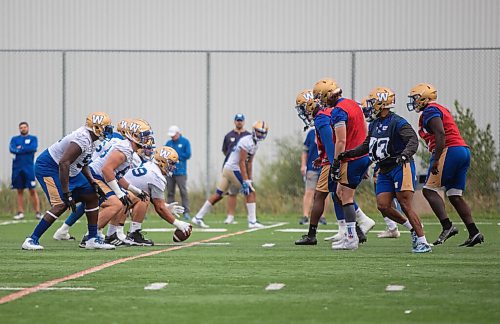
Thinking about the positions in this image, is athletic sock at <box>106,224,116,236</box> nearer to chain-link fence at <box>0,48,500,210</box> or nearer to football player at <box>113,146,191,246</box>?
football player at <box>113,146,191,246</box>

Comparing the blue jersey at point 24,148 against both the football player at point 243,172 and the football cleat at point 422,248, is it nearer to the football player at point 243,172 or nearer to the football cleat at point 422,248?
the football player at point 243,172

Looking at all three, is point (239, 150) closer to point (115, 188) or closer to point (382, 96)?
point (115, 188)

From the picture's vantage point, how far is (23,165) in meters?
24.5

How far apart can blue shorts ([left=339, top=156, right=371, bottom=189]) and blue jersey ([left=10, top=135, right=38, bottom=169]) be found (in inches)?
452

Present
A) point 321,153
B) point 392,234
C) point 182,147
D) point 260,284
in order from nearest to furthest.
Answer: point 260,284
point 321,153
point 392,234
point 182,147

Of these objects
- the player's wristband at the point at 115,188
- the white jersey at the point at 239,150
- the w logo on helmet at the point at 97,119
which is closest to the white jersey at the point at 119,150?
the player's wristband at the point at 115,188

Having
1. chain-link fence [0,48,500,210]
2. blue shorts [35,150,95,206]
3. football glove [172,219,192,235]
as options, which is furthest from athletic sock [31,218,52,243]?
chain-link fence [0,48,500,210]

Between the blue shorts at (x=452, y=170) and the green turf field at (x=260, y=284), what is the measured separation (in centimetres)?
78

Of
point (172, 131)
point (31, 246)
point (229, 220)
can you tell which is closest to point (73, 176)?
point (31, 246)

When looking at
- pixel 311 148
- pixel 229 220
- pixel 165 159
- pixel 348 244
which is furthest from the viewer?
pixel 229 220

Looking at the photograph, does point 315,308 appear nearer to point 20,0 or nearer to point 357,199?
point 357,199

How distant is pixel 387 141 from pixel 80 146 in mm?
3600

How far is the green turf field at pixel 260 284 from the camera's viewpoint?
8.77 meters

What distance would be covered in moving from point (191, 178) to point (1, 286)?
16094 millimetres
